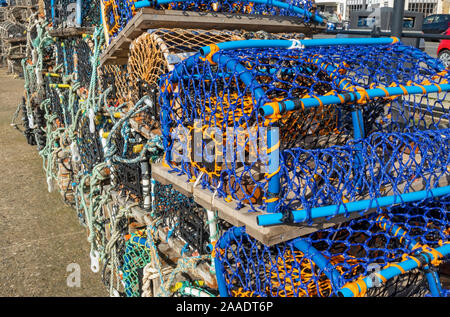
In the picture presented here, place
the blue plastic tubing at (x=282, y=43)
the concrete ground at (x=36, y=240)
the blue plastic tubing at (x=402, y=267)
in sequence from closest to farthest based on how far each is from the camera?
the blue plastic tubing at (x=402, y=267), the blue plastic tubing at (x=282, y=43), the concrete ground at (x=36, y=240)

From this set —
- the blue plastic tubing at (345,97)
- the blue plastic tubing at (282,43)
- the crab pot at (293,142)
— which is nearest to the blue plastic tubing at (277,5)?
the crab pot at (293,142)

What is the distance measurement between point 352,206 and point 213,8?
7.19 ft

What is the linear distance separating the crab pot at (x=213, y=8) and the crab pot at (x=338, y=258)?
1846mm

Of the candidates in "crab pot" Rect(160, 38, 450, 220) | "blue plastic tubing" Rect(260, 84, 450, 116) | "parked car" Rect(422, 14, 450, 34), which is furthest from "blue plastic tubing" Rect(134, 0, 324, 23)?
"parked car" Rect(422, 14, 450, 34)

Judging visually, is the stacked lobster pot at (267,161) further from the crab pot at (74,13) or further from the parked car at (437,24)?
the parked car at (437,24)

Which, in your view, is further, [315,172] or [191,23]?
[191,23]

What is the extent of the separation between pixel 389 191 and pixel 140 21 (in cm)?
193

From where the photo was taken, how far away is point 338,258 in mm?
2191

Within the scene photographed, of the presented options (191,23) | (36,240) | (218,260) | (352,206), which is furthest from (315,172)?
(36,240)

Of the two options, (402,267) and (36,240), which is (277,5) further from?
(36,240)

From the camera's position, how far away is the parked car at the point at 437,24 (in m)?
16.2

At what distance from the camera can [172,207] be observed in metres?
3.14

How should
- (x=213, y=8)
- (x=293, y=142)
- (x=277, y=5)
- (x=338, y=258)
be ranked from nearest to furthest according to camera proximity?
(x=338, y=258), (x=293, y=142), (x=213, y=8), (x=277, y=5)
